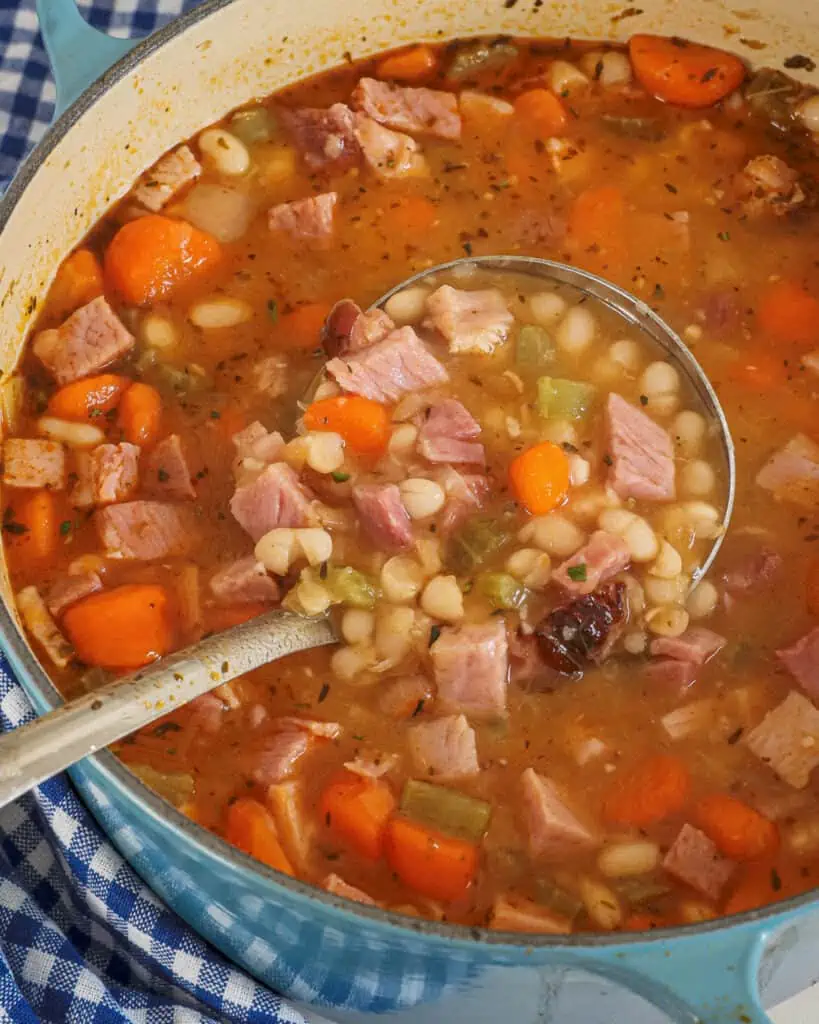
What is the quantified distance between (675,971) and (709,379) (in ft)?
5.36

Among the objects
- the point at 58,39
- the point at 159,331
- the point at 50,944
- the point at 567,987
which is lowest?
the point at 50,944

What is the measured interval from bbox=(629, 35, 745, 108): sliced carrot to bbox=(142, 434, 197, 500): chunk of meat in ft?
5.67

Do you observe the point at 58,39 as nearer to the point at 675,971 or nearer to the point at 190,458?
the point at 190,458

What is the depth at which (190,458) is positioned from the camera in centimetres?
305

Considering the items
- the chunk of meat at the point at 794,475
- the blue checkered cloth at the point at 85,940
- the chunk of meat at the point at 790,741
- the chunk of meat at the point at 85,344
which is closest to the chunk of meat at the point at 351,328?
the chunk of meat at the point at 85,344

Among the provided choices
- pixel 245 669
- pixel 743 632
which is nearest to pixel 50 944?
pixel 245 669

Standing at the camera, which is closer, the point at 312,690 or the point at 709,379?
the point at 312,690

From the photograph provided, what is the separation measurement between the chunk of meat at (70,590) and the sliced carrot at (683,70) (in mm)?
2086

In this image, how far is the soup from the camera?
8.70 ft

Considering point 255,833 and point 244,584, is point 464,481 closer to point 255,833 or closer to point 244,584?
point 244,584

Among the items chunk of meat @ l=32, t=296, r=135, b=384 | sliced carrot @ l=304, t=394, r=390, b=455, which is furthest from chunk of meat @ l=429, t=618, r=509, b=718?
chunk of meat @ l=32, t=296, r=135, b=384

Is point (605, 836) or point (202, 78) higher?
point (202, 78)

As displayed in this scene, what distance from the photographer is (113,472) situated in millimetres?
2947

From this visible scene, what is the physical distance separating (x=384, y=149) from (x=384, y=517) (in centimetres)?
118
